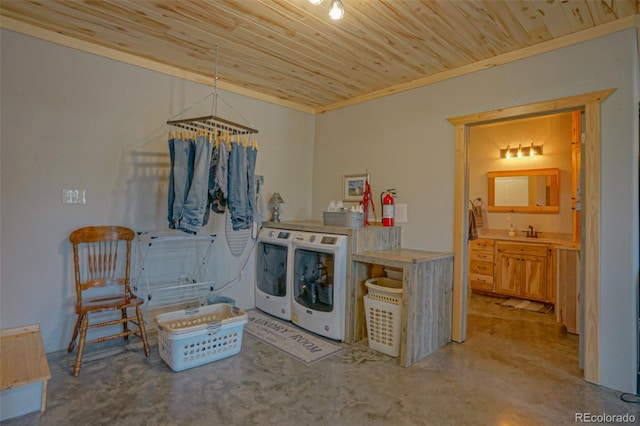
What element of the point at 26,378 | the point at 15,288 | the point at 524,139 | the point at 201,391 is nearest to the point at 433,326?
the point at 201,391

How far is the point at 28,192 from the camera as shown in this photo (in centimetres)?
252

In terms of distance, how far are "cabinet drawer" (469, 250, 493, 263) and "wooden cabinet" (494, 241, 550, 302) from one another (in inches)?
3.9

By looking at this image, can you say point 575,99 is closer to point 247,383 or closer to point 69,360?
point 247,383

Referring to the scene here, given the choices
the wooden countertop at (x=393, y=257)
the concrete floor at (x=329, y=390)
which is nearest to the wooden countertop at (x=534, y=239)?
the concrete floor at (x=329, y=390)

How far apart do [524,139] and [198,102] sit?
176 inches

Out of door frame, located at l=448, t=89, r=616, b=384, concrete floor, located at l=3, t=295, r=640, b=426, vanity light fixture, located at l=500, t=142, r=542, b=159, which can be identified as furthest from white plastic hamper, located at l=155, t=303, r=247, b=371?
vanity light fixture, located at l=500, t=142, r=542, b=159

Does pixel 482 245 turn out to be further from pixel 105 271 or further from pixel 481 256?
pixel 105 271

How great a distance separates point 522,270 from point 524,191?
119cm

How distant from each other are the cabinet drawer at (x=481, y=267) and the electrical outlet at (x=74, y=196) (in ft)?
15.7

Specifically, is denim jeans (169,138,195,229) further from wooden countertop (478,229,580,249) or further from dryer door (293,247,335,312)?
wooden countertop (478,229,580,249)

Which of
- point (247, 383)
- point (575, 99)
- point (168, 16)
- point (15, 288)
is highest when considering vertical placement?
point (168, 16)

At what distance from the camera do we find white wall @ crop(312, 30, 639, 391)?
2199mm

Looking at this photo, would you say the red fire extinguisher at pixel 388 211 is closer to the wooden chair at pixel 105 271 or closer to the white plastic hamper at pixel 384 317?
the white plastic hamper at pixel 384 317

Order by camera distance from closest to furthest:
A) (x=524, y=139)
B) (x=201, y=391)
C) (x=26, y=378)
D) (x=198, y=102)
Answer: (x=26, y=378), (x=201, y=391), (x=198, y=102), (x=524, y=139)
